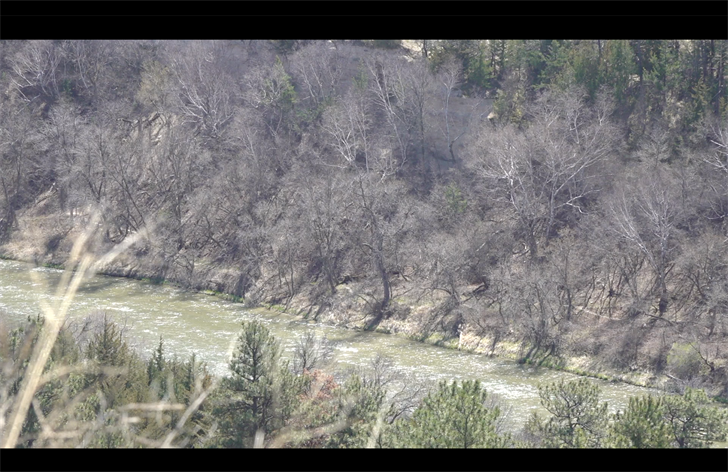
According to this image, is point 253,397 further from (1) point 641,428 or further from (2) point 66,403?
(1) point 641,428

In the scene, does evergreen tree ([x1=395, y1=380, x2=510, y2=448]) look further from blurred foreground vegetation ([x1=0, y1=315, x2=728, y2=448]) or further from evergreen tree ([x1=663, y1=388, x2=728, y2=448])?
evergreen tree ([x1=663, y1=388, x2=728, y2=448])

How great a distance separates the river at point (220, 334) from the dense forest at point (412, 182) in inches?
49.6

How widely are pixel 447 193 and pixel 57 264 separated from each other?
2186 cm

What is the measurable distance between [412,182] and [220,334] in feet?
47.6

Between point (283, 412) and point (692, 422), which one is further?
point (692, 422)

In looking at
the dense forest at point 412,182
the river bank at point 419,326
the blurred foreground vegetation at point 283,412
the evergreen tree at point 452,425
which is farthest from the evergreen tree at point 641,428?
the river bank at point 419,326

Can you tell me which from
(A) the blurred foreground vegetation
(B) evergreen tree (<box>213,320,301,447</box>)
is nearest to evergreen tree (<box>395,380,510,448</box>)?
(A) the blurred foreground vegetation

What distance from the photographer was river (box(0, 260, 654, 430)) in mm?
29066

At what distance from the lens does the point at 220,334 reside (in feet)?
112

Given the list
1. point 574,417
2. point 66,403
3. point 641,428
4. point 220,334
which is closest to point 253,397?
point 66,403

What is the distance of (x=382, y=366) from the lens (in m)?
28.9

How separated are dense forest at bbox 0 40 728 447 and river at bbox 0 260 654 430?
4.13ft

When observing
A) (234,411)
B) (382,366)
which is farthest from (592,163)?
(234,411)

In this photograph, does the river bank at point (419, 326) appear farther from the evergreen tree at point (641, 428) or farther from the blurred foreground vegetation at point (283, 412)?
the evergreen tree at point (641, 428)
